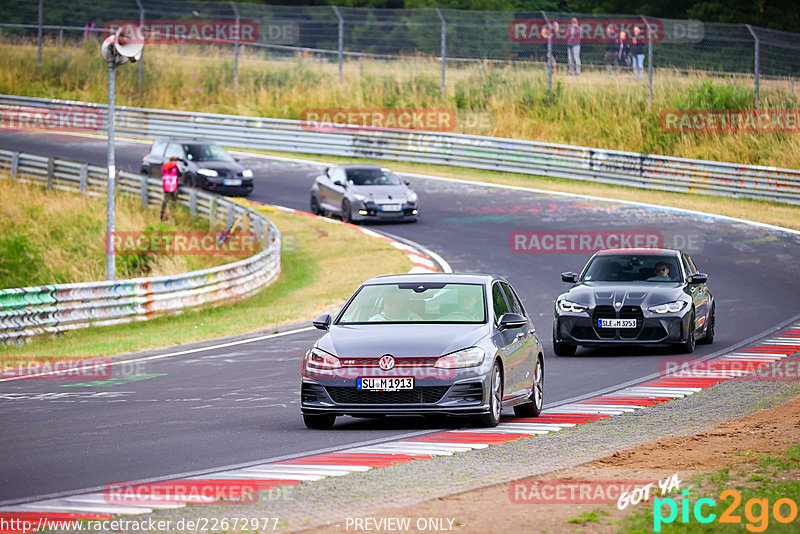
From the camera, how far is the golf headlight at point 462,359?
36.2 ft

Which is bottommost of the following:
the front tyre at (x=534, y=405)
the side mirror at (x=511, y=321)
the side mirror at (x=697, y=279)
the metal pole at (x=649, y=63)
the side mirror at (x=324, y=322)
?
the front tyre at (x=534, y=405)

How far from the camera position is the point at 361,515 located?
7.40 meters

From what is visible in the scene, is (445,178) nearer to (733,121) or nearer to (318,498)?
(733,121)

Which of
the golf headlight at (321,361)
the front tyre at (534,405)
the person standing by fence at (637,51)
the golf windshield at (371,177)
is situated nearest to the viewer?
the golf headlight at (321,361)

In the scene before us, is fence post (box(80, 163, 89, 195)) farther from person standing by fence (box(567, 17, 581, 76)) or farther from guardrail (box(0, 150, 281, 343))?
person standing by fence (box(567, 17, 581, 76))

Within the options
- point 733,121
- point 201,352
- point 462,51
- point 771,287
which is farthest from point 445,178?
point 201,352

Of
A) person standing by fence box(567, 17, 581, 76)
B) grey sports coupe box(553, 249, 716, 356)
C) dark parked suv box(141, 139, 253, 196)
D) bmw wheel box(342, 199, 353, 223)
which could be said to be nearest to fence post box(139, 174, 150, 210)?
dark parked suv box(141, 139, 253, 196)

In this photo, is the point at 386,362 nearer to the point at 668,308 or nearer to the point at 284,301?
the point at 668,308

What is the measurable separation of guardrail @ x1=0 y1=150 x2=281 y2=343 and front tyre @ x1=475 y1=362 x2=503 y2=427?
10.5m

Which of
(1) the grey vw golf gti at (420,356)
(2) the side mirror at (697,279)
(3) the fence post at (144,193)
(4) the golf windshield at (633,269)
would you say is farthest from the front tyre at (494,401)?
(3) the fence post at (144,193)

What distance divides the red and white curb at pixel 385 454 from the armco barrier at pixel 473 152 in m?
20.4

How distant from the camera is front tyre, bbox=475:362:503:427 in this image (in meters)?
11.3

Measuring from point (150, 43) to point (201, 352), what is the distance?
1601 inches

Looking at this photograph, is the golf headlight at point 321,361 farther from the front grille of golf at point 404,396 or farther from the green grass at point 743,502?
the green grass at point 743,502
